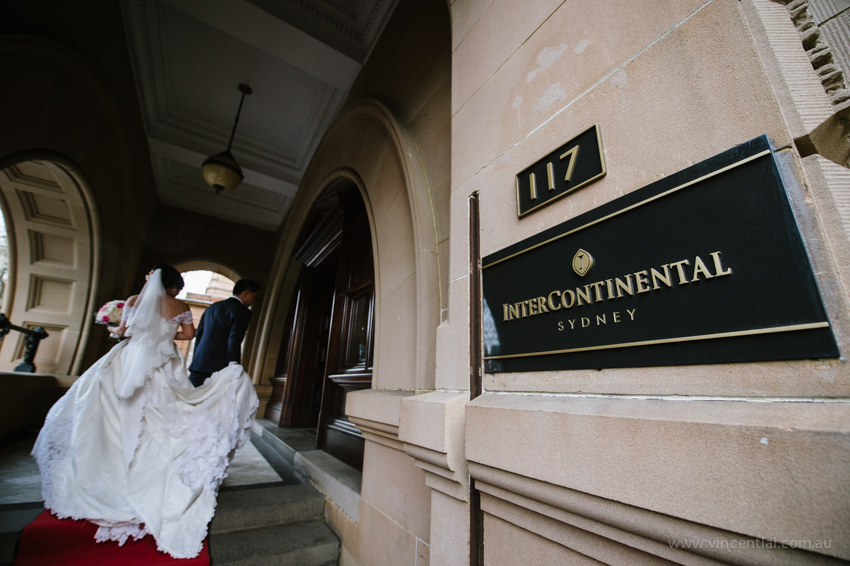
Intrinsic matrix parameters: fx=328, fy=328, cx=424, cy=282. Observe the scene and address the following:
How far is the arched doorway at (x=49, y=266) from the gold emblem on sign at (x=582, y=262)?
19.1 ft

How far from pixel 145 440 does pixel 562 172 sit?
2.97 metres

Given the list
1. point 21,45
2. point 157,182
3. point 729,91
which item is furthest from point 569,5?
point 157,182

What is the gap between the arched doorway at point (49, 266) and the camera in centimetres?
431

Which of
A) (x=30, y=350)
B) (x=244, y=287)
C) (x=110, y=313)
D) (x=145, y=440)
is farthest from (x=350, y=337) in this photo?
(x=30, y=350)

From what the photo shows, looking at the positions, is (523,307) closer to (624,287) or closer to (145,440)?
(624,287)

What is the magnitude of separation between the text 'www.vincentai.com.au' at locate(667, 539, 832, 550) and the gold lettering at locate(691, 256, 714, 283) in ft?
1.37

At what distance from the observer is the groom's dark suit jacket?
9.62 ft

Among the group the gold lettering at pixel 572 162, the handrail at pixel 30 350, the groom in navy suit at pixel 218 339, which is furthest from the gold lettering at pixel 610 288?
the handrail at pixel 30 350

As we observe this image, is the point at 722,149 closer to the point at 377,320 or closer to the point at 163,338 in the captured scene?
the point at 377,320

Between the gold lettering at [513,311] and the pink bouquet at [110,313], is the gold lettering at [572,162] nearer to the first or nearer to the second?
the gold lettering at [513,311]

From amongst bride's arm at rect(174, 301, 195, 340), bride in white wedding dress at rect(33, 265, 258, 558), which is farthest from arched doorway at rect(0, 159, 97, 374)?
bride in white wedding dress at rect(33, 265, 258, 558)

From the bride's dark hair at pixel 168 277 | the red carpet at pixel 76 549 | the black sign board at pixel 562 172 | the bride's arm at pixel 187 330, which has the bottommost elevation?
the red carpet at pixel 76 549

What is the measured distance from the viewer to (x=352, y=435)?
2.91 meters

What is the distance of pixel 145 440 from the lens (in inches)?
87.4
